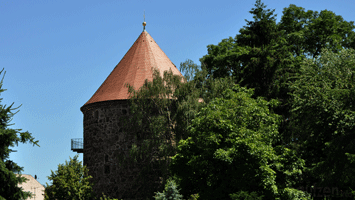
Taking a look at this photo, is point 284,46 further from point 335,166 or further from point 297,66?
point 335,166

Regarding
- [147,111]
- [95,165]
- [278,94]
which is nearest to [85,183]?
[95,165]

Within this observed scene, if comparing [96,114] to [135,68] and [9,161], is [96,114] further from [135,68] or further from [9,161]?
[9,161]

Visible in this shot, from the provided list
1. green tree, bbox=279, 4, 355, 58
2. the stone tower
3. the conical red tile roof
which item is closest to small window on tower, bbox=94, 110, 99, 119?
the stone tower

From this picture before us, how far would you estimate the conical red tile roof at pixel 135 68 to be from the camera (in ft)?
122

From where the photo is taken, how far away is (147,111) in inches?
1281

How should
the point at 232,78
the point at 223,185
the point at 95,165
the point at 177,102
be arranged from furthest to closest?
the point at 95,165
the point at 232,78
the point at 177,102
the point at 223,185

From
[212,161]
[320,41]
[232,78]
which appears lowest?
[212,161]

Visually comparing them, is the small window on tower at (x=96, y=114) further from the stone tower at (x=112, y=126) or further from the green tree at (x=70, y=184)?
the green tree at (x=70, y=184)

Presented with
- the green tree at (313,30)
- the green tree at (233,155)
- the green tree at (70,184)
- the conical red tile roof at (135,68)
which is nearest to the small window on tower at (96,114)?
the conical red tile roof at (135,68)

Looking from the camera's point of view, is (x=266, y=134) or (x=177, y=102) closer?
(x=266, y=134)

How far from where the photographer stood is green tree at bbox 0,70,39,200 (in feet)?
60.6

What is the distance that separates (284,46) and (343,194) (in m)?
12.2

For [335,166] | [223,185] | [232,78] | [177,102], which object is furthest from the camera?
[232,78]

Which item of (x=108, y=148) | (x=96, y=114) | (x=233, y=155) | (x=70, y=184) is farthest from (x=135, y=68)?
(x=233, y=155)
